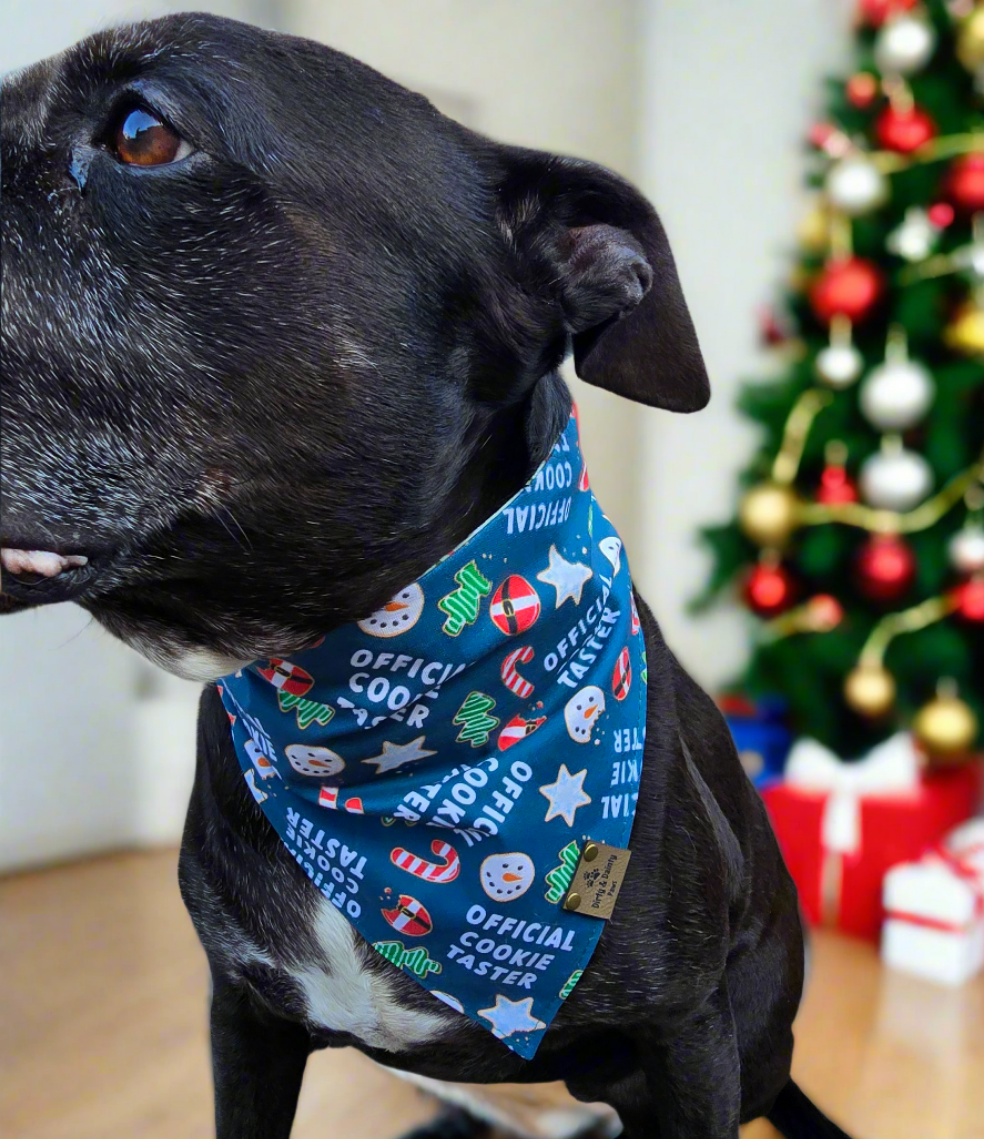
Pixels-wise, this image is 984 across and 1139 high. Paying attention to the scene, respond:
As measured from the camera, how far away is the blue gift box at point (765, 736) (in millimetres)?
2373

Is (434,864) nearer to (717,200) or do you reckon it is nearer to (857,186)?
(857,186)

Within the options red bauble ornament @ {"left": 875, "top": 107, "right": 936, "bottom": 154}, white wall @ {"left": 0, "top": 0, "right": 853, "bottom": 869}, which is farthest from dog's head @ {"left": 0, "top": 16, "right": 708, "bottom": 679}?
red bauble ornament @ {"left": 875, "top": 107, "right": 936, "bottom": 154}

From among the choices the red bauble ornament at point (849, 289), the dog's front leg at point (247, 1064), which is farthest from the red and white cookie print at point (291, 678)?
the red bauble ornament at point (849, 289)

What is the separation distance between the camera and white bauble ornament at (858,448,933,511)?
6.86ft

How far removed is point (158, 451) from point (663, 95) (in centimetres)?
267

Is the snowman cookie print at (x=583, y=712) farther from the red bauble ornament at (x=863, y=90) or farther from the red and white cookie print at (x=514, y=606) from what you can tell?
the red bauble ornament at (x=863, y=90)

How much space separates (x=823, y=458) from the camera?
229cm

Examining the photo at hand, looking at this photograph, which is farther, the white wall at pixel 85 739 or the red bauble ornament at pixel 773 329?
the red bauble ornament at pixel 773 329

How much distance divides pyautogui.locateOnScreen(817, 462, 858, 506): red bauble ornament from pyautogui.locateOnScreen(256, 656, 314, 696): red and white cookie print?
1.65m

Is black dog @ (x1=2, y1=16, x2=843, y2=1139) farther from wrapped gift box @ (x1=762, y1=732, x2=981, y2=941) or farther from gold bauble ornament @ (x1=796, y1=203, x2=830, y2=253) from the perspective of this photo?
gold bauble ornament @ (x1=796, y1=203, x2=830, y2=253)

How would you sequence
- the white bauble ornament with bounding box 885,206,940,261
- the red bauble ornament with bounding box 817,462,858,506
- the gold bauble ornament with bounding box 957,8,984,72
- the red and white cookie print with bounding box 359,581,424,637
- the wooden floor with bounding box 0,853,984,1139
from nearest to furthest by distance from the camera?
the red and white cookie print with bounding box 359,581,424,637
the wooden floor with bounding box 0,853,984,1139
the gold bauble ornament with bounding box 957,8,984,72
the white bauble ornament with bounding box 885,206,940,261
the red bauble ornament with bounding box 817,462,858,506

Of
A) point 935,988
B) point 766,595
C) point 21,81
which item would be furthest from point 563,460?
point 766,595

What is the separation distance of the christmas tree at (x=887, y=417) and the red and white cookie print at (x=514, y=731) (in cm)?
149

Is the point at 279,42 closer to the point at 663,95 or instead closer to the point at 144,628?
the point at 144,628
